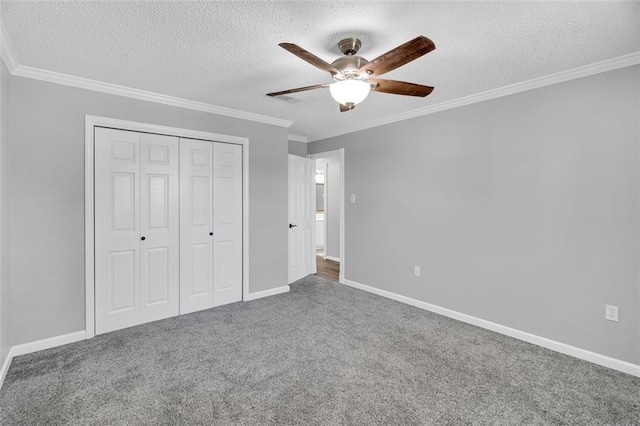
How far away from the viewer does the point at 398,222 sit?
4.04m

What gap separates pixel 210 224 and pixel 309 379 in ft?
7.17

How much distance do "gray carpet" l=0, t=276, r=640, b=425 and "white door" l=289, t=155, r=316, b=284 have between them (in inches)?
68.8

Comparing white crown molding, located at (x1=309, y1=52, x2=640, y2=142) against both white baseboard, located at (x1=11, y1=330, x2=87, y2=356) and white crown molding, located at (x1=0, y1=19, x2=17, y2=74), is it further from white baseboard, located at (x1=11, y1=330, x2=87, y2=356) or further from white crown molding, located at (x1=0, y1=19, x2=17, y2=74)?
white baseboard, located at (x1=11, y1=330, x2=87, y2=356)

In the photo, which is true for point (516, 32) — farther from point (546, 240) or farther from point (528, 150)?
point (546, 240)

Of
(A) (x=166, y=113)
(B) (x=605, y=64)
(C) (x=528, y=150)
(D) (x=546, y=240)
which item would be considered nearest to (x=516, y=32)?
(B) (x=605, y=64)

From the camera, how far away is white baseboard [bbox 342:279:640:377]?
2393 mm

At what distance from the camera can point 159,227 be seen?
10.8 feet

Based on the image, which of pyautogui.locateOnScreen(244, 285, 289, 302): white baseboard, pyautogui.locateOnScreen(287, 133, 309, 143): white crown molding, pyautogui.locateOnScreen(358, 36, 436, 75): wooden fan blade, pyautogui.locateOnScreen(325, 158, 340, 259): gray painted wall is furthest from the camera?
pyautogui.locateOnScreen(325, 158, 340, 259): gray painted wall

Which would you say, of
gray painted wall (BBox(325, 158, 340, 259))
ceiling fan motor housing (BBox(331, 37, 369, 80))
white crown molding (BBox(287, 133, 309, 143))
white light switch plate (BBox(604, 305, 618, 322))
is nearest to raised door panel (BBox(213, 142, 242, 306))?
white crown molding (BBox(287, 133, 309, 143))

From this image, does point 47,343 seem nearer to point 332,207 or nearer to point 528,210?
point 528,210

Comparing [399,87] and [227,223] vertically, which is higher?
[399,87]

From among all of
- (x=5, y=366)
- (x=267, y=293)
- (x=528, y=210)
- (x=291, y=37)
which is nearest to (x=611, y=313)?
(x=528, y=210)

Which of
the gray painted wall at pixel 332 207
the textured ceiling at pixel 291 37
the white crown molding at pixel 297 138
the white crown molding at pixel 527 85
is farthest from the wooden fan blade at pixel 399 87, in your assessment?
the gray painted wall at pixel 332 207

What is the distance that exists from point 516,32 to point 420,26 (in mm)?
652
